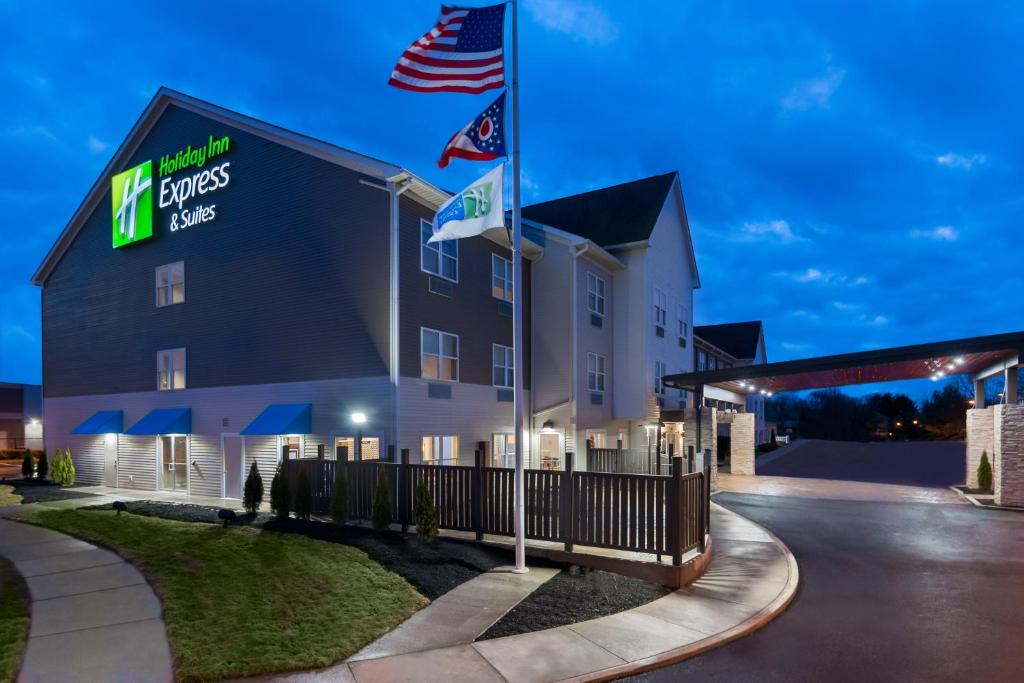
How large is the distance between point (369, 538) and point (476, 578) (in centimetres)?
281

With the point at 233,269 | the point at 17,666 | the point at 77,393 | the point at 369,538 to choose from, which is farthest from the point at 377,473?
the point at 77,393

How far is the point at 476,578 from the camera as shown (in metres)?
9.58

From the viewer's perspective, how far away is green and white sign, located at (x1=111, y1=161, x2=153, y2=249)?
22.9 m

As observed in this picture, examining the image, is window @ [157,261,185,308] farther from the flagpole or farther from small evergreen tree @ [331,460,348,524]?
the flagpole

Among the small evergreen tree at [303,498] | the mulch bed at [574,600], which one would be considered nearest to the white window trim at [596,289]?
the small evergreen tree at [303,498]

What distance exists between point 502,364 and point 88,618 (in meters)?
16.0

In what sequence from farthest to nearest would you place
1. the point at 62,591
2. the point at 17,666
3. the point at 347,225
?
1. the point at 347,225
2. the point at 62,591
3. the point at 17,666

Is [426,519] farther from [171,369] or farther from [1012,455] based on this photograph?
[1012,455]

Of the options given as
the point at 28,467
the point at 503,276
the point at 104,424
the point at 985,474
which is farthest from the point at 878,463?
the point at 28,467

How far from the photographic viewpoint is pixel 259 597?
8320 mm

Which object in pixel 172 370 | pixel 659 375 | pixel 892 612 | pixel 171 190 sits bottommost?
pixel 892 612

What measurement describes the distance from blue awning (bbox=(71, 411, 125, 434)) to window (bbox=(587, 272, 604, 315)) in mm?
17672

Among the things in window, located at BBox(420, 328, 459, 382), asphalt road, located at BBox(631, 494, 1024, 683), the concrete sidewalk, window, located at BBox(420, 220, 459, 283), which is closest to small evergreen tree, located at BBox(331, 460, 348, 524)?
window, located at BBox(420, 328, 459, 382)

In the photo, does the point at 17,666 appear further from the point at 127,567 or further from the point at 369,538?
the point at 369,538
